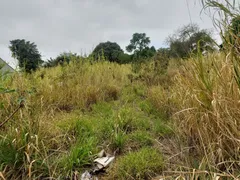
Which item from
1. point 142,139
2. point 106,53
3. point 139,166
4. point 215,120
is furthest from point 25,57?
point 106,53

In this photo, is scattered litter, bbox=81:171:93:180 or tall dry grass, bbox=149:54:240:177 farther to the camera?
scattered litter, bbox=81:171:93:180

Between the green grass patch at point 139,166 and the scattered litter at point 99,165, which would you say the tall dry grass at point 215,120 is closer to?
the green grass patch at point 139,166

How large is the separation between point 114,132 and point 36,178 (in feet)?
3.01

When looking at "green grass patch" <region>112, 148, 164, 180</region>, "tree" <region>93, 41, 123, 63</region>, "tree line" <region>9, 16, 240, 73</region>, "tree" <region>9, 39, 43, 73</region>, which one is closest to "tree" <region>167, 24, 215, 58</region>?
"tree line" <region>9, 16, 240, 73</region>

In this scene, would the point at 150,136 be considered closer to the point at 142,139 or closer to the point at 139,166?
the point at 142,139

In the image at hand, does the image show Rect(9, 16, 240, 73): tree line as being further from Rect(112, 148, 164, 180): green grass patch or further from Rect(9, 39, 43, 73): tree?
Rect(112, 148, 164, 180): green grass patch

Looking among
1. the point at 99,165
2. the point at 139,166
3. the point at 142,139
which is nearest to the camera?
the point at 139,166

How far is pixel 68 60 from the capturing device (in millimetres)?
5309

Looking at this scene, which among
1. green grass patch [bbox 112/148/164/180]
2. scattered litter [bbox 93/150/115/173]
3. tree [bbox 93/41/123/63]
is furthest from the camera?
tree [bbox 93/41/123/63]

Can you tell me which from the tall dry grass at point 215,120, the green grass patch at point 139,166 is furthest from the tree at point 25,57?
the tall dry grass at point 215,120

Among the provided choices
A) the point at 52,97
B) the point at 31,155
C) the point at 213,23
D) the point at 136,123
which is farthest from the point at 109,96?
the point at 213,23

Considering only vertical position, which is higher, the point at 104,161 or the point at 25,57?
the point at 25,57

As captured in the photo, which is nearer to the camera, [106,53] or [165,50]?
[165,50]

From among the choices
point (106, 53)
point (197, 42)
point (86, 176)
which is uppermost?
point (106, 53)
